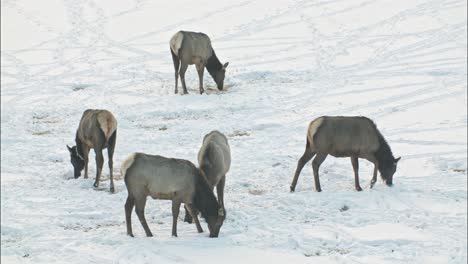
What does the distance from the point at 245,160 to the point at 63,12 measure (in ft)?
64.8

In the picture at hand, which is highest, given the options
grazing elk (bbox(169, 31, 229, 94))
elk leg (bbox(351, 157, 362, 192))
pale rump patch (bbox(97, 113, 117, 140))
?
grazing elk (bbox(169, 31, 229, 94))

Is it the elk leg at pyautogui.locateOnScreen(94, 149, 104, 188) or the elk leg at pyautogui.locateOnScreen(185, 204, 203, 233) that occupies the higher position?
the elk leg at pyautogui.locateOnScreen(94, 149, 104, 188)

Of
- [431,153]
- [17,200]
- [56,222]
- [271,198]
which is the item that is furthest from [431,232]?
[17,200]

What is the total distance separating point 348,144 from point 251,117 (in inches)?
245

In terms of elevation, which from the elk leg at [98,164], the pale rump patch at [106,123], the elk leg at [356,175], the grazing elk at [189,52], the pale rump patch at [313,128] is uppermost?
the grazing elk at [189,52]

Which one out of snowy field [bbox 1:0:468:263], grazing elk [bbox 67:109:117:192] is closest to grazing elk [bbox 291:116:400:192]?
snowy field [bbox 1:0:468:263]

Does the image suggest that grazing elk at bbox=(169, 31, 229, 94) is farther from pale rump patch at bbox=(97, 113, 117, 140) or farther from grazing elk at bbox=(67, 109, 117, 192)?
pale rump patch at bbox=(97, 113, 117, 140)

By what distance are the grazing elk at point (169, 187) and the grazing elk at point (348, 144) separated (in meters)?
2.95

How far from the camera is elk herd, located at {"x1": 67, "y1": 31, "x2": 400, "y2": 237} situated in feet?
31.9

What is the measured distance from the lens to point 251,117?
1830cm

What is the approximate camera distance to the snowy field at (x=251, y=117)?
9828 millimetres

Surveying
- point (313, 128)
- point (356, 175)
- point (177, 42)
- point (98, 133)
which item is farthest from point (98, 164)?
point (177, 42)

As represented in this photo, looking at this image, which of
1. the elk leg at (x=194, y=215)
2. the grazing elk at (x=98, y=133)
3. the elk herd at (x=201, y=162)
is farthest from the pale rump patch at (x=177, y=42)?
the elk leg at (x=194, y=215)

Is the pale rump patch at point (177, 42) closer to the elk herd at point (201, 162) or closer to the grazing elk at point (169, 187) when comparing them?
the elk herd at point (201, 162)
